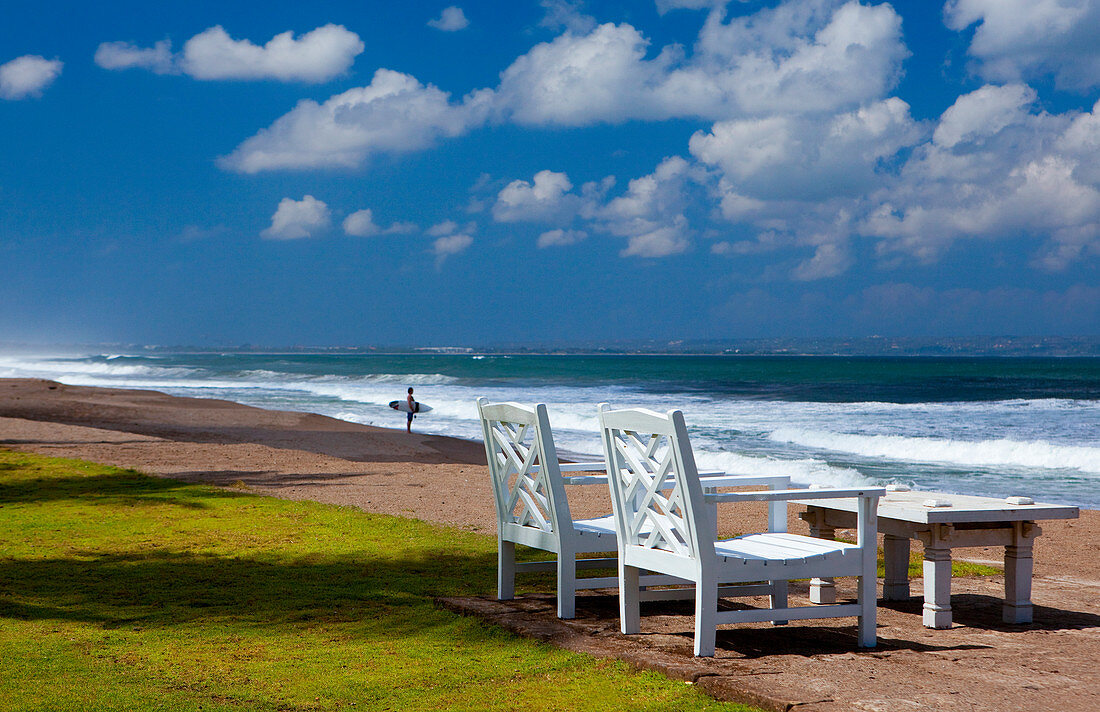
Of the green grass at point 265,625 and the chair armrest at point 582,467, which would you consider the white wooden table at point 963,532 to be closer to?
the chair armrest at point 582,467

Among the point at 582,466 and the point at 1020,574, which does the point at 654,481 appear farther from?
the point at 1020,574

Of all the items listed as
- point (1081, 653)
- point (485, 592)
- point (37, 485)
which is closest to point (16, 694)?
point (485, 592)

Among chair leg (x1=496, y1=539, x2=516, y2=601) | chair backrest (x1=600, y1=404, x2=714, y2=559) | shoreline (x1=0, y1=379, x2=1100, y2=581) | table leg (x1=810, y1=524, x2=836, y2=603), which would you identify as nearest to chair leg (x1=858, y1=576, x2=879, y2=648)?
chair backrest (x1=600, y1=404, x2=714, y2=559)

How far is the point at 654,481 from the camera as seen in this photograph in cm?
470

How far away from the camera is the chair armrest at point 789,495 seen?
15.0 ft

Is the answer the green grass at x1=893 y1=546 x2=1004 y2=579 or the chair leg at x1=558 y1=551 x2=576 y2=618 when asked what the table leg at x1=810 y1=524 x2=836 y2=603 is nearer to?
the green grass at x1=893 y1=546 x2=1004 y2=579

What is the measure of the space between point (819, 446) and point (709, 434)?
11.3 feet

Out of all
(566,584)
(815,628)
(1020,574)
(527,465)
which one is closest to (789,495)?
(815,628)

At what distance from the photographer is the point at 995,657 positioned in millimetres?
4758

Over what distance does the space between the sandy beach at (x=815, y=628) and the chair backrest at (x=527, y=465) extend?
569 mm

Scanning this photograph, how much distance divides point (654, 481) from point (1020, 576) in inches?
93.0

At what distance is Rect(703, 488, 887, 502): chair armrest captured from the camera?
4578 mm

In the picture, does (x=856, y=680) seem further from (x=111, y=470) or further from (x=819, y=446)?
(x=819, y=446)

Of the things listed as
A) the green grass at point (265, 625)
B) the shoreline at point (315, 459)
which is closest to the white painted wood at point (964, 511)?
the green grass at point (265, 625)
